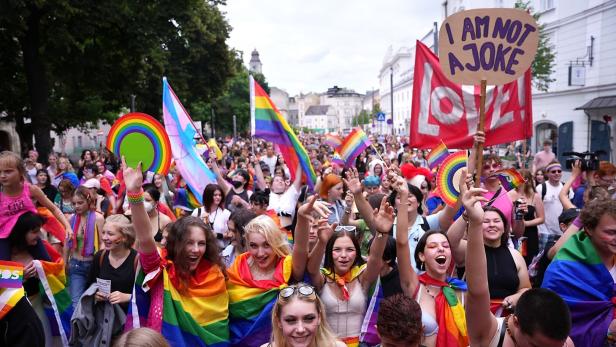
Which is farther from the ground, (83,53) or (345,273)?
(83,53)

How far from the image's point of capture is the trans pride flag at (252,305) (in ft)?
11.8

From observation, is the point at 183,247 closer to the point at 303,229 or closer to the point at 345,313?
the point at 303,229

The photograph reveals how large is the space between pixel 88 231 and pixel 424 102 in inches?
148

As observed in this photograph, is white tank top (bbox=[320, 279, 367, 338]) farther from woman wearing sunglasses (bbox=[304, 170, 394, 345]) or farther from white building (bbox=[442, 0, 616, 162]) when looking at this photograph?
white building (bbox=[442, 0, 616, 162])

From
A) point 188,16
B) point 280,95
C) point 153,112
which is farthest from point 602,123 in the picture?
point 280,95

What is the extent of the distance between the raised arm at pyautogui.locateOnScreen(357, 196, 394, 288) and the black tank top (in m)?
0.83

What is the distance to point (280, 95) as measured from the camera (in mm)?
172375

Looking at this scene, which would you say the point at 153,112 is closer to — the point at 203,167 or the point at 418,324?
the point at 203,167


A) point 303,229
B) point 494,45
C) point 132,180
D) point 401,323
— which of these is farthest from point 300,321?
point 494,45

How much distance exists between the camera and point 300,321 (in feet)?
9.18

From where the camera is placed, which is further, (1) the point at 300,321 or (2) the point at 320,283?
(2) the point at 320,283

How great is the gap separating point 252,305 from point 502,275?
178 cm

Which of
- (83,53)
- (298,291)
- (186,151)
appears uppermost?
(83,53)

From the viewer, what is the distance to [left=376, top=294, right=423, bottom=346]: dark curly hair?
2.58 metres
